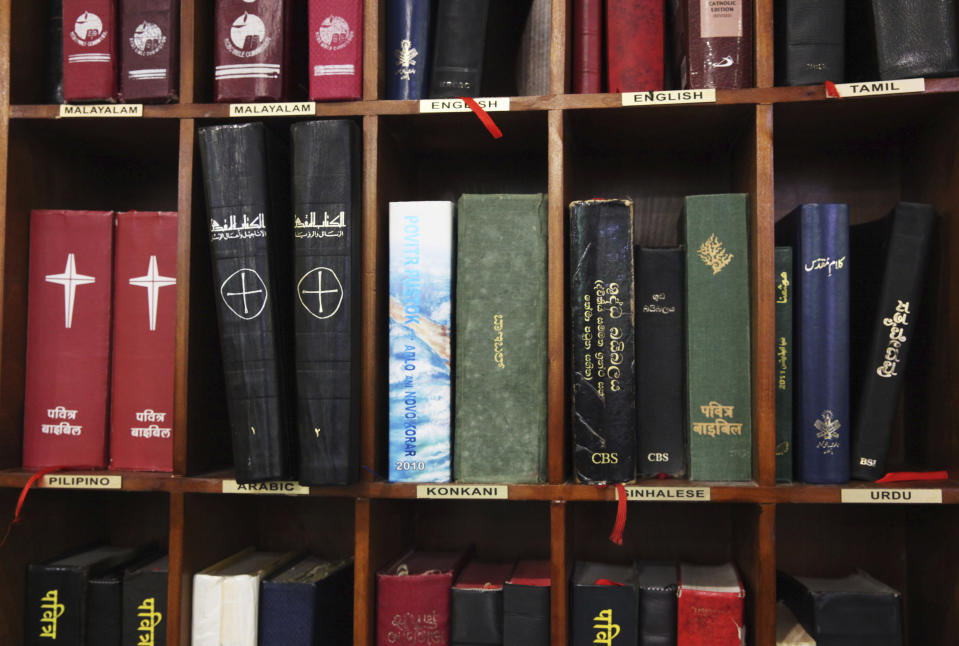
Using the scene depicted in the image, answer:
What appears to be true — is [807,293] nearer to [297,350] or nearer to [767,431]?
[767,431]

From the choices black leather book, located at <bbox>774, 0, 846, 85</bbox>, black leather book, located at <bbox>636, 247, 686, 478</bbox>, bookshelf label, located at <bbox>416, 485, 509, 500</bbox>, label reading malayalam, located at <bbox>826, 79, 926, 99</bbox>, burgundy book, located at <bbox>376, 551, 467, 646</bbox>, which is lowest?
burgundy book, located at <bbox>376, 551, 467, 646</bbox>

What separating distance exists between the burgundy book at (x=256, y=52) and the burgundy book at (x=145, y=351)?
0.86ft

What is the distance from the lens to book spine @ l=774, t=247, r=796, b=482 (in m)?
1.17

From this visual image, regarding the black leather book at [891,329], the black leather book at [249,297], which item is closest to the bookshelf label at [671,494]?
the black leather book at [891,329]

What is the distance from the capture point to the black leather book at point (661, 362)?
1.21 m

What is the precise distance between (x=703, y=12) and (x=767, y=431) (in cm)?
71

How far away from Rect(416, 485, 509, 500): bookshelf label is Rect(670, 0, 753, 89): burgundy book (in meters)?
0.76

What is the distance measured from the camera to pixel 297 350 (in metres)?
1.18

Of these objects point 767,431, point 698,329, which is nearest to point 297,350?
point 698,329

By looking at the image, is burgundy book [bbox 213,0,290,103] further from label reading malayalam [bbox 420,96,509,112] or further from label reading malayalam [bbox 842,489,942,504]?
label reading malayalam [bbox 842,489,942,504]

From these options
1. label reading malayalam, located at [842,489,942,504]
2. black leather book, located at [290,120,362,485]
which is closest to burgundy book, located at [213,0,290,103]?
black leather book, located at [290,120,362,485]

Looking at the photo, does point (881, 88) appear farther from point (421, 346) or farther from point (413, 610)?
point (413, 610)

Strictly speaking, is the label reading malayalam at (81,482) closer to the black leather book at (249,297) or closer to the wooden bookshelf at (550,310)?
the wooden bookshelf at (550,310)

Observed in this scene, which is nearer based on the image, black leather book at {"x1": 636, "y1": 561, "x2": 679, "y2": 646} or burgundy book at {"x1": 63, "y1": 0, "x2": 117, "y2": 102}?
black leather book at {"x1": 636, "y1": 561, "x2": 679, "y2": 646}
